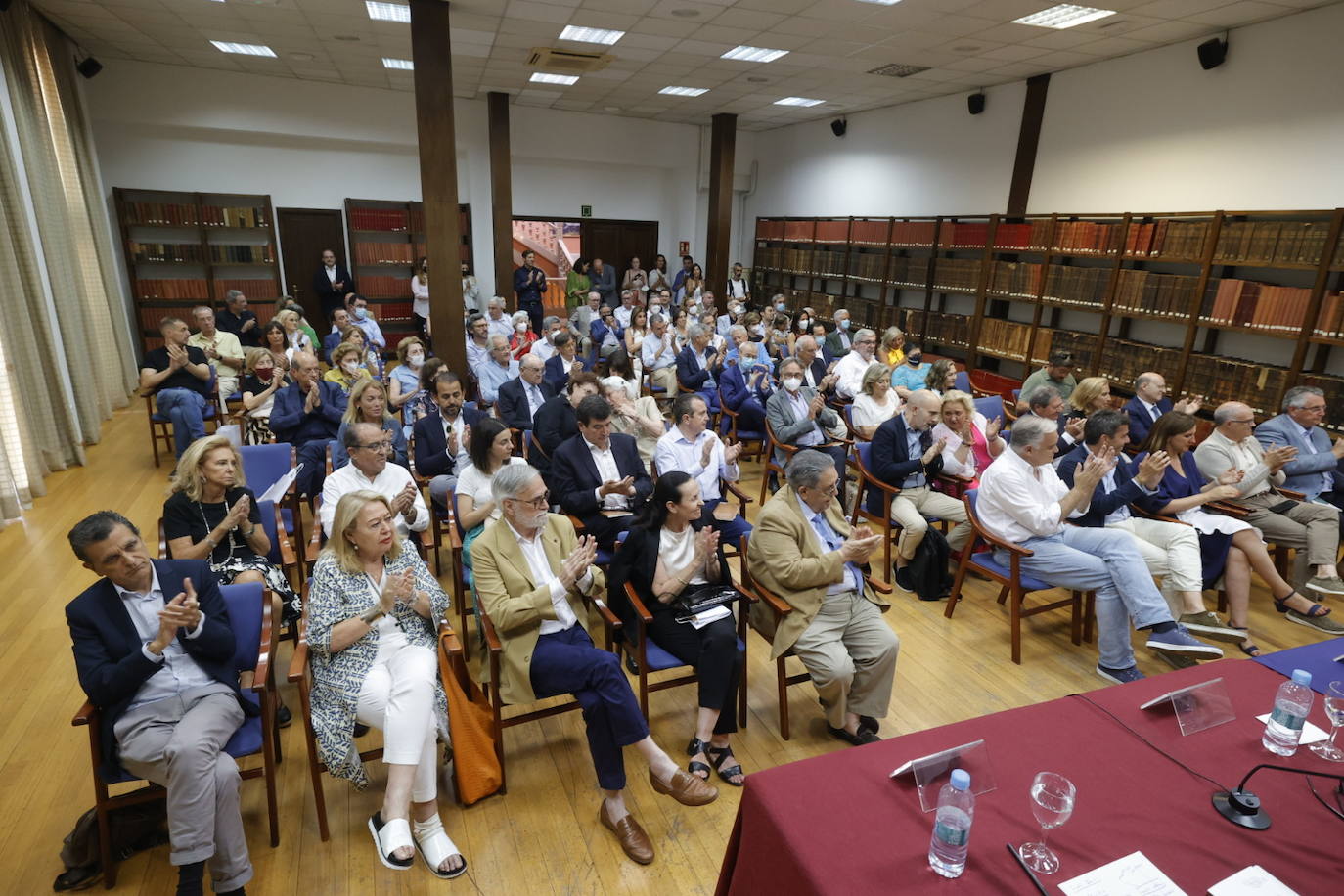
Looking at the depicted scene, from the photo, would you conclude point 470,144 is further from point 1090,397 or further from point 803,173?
point 1090,397

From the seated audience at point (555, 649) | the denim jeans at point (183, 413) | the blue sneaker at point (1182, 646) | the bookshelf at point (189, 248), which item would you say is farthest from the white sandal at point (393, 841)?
the bookshelf at point (189, 248)

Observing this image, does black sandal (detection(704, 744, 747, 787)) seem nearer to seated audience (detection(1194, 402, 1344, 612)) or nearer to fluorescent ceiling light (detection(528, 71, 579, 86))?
seated audience (detection(1194, 402, 1344, 612))

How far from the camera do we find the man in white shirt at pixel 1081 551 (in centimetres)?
361

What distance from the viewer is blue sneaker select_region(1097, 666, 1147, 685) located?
12.1 feet

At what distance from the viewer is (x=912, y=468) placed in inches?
177

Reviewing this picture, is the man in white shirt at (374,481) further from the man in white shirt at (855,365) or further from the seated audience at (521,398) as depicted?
the man in white shirt at (855,365)

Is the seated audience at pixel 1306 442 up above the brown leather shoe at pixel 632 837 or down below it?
above

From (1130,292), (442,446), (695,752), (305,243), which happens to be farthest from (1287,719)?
(305,243)

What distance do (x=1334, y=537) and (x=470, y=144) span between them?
12.4m

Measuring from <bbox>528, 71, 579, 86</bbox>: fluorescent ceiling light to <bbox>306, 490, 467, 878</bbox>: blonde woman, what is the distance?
9012mm

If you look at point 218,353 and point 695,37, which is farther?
point 695,37

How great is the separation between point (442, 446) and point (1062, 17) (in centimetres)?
677

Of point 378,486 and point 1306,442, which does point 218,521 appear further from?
point 1306,442

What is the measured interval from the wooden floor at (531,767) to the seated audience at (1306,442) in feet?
3.09
